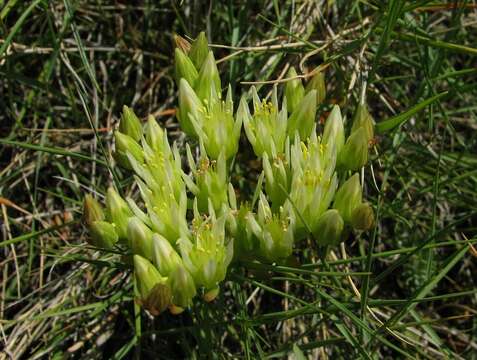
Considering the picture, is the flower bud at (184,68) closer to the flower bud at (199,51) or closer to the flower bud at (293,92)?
the flower bud at (199,51)

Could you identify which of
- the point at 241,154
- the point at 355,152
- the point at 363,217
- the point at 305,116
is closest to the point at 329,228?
the point at 363,217

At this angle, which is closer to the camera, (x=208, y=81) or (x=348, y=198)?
(x=348, y=198)

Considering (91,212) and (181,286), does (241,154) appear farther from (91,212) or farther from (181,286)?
(181,286)

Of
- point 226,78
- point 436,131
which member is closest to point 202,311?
point 226,78

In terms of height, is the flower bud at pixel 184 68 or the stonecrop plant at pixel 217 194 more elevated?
the flower bud at pixel 184 68

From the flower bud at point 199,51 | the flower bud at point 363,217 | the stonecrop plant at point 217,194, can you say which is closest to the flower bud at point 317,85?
the stonecrop plant at point 217,194

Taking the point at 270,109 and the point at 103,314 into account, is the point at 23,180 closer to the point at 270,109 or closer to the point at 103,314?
the point at 103,314
